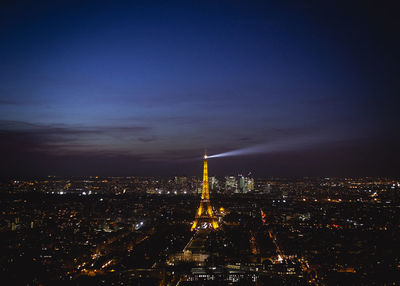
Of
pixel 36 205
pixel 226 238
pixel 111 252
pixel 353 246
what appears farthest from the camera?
pixel 36 205

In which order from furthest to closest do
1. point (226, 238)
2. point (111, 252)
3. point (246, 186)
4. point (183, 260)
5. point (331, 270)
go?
point (246, 186) < point (226, 238) < point (111, 252) < point (183, 260) < point (331, 270)

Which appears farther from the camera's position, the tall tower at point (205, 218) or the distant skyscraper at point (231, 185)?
the distant skyscraper at point (231, 185)

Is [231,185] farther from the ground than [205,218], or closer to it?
farther from the ground

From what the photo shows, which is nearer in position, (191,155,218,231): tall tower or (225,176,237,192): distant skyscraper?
(191,155,218,231): tall tower

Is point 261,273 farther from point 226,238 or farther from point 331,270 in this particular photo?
point 226,238

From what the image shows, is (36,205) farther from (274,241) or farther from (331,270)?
(331,270)

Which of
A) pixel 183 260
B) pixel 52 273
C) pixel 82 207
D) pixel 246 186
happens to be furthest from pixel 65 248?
pixel 246 186

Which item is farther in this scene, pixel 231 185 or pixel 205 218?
pixel 231 185

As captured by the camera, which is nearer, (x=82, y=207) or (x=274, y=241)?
(x=274, y=241)

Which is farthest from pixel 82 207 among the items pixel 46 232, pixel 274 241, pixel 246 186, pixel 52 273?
pixel 246 186
